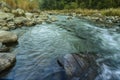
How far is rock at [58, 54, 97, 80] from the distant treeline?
28.8 meters

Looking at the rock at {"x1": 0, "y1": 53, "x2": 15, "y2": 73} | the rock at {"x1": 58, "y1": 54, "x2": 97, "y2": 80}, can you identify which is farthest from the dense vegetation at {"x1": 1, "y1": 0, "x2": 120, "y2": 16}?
the rock at {"x1": 58, "y1": 54, "x2": 97, "y2": 80}

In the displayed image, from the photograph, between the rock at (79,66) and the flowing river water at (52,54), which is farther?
the flowing river water at (52,54)

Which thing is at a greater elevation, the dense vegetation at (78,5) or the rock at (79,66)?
the rock at (79,66)

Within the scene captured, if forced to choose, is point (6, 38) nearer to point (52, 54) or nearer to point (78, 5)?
point (52, 54)

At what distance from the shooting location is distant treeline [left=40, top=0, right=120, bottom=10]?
33.5 m

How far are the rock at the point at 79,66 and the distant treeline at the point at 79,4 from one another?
28821 mm

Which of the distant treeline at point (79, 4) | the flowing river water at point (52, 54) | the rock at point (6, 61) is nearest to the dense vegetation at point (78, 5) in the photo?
the distant treeline at point (79, 4)

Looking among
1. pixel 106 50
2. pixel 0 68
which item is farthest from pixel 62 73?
pixel 106 50

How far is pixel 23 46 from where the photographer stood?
816 cm

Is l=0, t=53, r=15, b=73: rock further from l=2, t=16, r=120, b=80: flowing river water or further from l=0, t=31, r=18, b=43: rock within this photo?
l=0, t=31, r=18, b=43: rock

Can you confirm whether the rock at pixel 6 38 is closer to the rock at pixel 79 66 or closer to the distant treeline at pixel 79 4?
the rock at pixel 79 66

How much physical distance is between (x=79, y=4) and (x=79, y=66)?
124ft

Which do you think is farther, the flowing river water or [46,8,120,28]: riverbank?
[46,8,120,28]: riverbank

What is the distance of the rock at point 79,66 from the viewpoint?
5.27 metres
